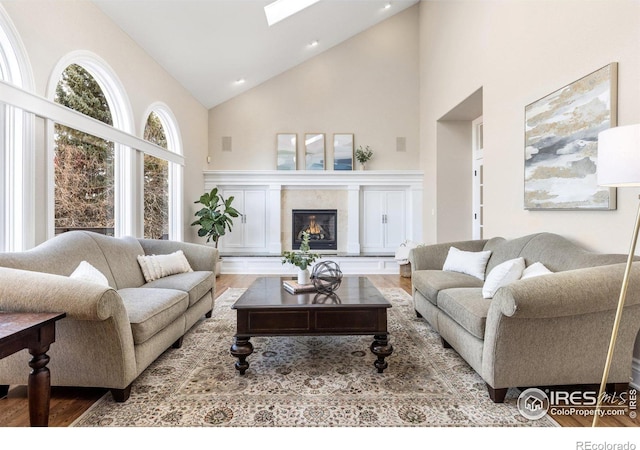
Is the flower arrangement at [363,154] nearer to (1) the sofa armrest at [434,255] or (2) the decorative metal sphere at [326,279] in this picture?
(1) the sofa armrest at [434,255]

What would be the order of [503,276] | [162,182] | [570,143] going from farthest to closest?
[162,182] < [570,143] < [503,276]

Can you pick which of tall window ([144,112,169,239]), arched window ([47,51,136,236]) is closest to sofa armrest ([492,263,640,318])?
arched window ([47,51,136,236])

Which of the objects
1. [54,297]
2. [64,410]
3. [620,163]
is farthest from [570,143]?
[64,410]

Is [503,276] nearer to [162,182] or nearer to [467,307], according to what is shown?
[467,307]

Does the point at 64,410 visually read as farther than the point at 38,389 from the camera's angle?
Yes

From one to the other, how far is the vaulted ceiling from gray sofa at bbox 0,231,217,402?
2663 millimetres

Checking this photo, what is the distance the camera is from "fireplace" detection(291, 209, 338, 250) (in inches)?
275

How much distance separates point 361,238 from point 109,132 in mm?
4654

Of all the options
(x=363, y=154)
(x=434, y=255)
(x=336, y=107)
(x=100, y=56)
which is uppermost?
(x=336, y=107)

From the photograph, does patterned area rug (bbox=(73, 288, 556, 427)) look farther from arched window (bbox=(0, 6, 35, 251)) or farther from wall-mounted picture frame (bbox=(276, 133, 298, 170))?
wall-mounted picture frame (bbox=(276, 133, 298, 170))

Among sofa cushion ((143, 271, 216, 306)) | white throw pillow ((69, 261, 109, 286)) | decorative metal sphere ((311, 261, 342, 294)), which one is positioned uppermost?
white throw pillow ((69, 261, 109, 286))

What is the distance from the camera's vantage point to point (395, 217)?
6.96 m

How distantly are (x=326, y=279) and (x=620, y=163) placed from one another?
77.8 inches
